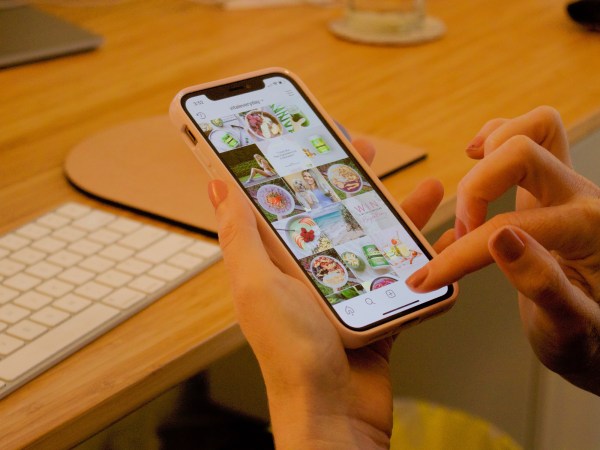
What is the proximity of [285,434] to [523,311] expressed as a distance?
26 cm

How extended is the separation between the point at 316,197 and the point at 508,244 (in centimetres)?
17

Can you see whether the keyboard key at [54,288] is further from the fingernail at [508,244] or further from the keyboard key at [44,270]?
the fingernail at [508,244]

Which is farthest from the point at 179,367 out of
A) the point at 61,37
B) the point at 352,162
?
the point at 61,37

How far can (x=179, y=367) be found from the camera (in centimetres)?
59

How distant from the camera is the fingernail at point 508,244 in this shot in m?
0.51

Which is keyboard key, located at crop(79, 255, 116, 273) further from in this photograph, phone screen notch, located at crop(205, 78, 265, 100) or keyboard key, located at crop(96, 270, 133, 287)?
phone screen notch, located at crop(205, 78, 265, 100)

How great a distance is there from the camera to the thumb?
55 cm

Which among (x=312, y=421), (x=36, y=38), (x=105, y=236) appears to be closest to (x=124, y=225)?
(x=105, y=236)

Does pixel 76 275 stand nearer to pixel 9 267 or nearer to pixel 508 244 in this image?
pixel 9 267

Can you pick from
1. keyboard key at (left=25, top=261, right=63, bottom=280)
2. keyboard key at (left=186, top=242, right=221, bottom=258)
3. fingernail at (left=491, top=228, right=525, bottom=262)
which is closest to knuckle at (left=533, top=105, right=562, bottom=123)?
fingernail at (left=491, top=228, right=525, bottom=262)

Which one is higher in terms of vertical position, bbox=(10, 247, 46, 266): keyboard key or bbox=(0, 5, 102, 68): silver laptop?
bbox=(0, 5, 102, 68): silver laptop

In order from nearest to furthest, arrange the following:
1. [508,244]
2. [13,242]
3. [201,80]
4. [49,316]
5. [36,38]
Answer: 1. [508,244]
2. [49,316]
3. [13,242]
4. [201,80]
5. [36,38]

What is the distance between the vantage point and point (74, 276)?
673mm

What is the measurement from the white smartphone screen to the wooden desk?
0.29ft
